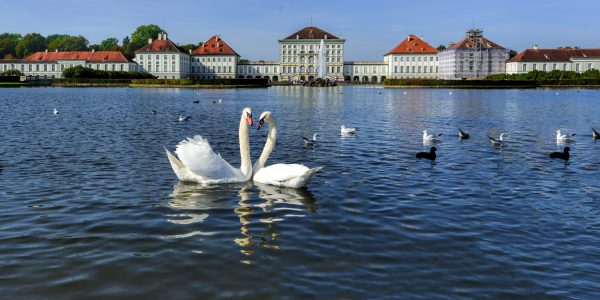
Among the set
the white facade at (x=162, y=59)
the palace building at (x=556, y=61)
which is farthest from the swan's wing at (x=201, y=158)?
the white facade at (x=162, y=59)

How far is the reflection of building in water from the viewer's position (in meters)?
8.38

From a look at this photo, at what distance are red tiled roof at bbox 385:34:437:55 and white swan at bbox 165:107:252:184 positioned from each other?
572ft

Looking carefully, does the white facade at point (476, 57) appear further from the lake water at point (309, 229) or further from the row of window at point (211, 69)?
the lake water at point (309, 229)

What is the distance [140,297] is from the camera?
20.6 feet

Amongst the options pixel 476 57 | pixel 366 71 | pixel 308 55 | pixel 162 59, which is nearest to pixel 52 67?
pixel 162 59

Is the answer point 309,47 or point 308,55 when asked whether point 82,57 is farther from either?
point 309,47

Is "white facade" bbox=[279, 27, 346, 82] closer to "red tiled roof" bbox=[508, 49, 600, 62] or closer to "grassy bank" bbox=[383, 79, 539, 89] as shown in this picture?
"red tiled roof" bbox=[508, 49, 600, 62]

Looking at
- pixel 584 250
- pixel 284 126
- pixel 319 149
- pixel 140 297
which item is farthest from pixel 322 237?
pixel 284 126

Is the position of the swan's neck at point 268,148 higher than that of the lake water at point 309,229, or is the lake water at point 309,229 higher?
the swan's neck at point 268,148

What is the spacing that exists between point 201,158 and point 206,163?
156mm

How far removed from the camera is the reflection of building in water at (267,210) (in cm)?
838

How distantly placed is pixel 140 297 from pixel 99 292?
0.53 meters

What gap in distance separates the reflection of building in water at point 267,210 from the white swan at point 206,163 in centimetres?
54

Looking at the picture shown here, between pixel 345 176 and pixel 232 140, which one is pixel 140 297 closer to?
pixel 345 176
